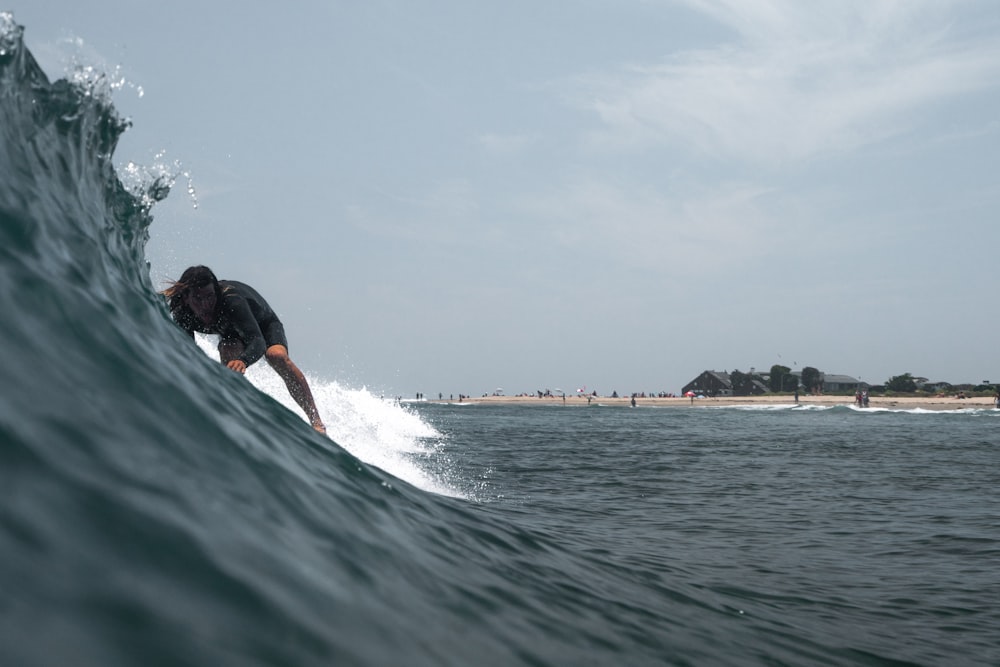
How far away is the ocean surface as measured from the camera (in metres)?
1.61

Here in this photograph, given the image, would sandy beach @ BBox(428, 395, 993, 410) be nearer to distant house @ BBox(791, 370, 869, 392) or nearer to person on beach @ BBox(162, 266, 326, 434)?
distant house @ BBox(791, 370, 869, 392)

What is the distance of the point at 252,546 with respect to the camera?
211cm

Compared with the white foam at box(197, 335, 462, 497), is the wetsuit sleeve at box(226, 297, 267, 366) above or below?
above

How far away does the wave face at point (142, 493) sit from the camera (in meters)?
1.51

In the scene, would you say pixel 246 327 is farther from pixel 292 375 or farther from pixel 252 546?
pixel 252 546

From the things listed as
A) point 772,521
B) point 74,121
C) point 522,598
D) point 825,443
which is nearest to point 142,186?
point 74,121

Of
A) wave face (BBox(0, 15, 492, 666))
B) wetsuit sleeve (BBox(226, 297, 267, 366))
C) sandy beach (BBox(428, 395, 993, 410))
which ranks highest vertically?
wetsuit sleeve (BBox(226, 297, 267, 366))

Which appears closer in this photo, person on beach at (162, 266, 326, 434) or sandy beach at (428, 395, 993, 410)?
person on beach at (162, 266, 326, 434)

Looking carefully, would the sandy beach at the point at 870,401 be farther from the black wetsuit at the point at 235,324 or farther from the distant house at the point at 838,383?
the black wetsuit at the point at 235,324

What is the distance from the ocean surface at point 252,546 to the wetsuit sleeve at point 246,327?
3.72 ft

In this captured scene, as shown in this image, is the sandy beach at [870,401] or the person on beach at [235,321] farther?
the sandy beach at [870,401]

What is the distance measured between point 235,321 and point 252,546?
4716 millimetres

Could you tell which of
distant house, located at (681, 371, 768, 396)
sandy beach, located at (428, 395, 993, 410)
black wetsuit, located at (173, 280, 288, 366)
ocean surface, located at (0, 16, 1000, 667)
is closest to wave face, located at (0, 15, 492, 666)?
ocean surface, located at (0, 16, 1000, 667)

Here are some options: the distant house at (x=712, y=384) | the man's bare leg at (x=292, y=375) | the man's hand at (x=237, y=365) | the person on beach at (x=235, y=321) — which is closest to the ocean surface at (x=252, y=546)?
the person on beach at (x=235, y=321)
